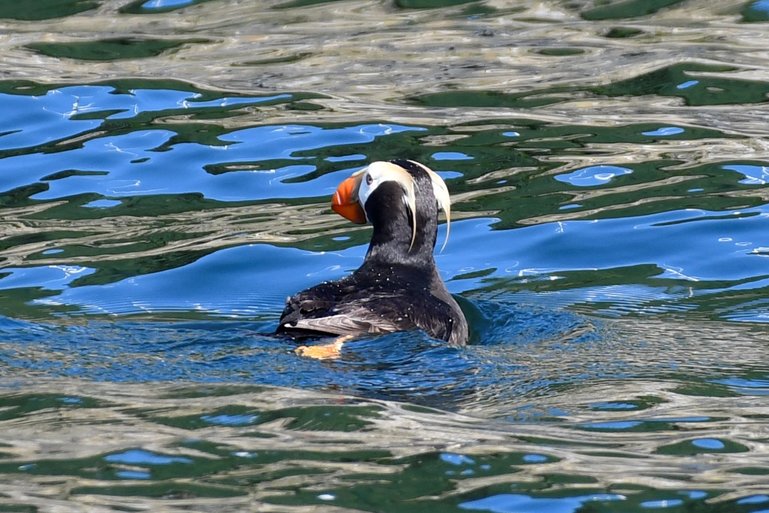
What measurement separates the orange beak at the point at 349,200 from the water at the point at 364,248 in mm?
687

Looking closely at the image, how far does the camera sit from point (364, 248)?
803cm

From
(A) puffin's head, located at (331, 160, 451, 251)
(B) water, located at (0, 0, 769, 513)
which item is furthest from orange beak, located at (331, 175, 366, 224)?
(B) water, located at (0, 0, 769, 513)

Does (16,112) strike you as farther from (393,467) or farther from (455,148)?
(393,467)

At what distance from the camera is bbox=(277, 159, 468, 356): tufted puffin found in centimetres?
565

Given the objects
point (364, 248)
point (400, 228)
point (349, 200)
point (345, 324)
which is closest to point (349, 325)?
point (345, 324)

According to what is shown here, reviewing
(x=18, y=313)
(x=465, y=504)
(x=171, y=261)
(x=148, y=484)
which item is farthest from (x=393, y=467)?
(x=171, y=261)

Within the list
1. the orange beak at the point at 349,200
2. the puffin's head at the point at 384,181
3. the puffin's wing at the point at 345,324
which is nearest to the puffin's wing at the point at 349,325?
the puffin's wing at the point at 345,324

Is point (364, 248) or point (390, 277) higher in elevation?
point (390, 277)

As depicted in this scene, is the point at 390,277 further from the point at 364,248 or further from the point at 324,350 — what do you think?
the point at 364,248

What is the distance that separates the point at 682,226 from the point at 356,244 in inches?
74.7

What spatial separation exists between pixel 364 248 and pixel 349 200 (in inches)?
49.8

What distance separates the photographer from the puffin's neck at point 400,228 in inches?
259

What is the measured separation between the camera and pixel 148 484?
4.04 metres

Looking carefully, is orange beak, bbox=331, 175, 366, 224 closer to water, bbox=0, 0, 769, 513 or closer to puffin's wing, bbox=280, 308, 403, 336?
water, bbox=0, 0, 769, 513
